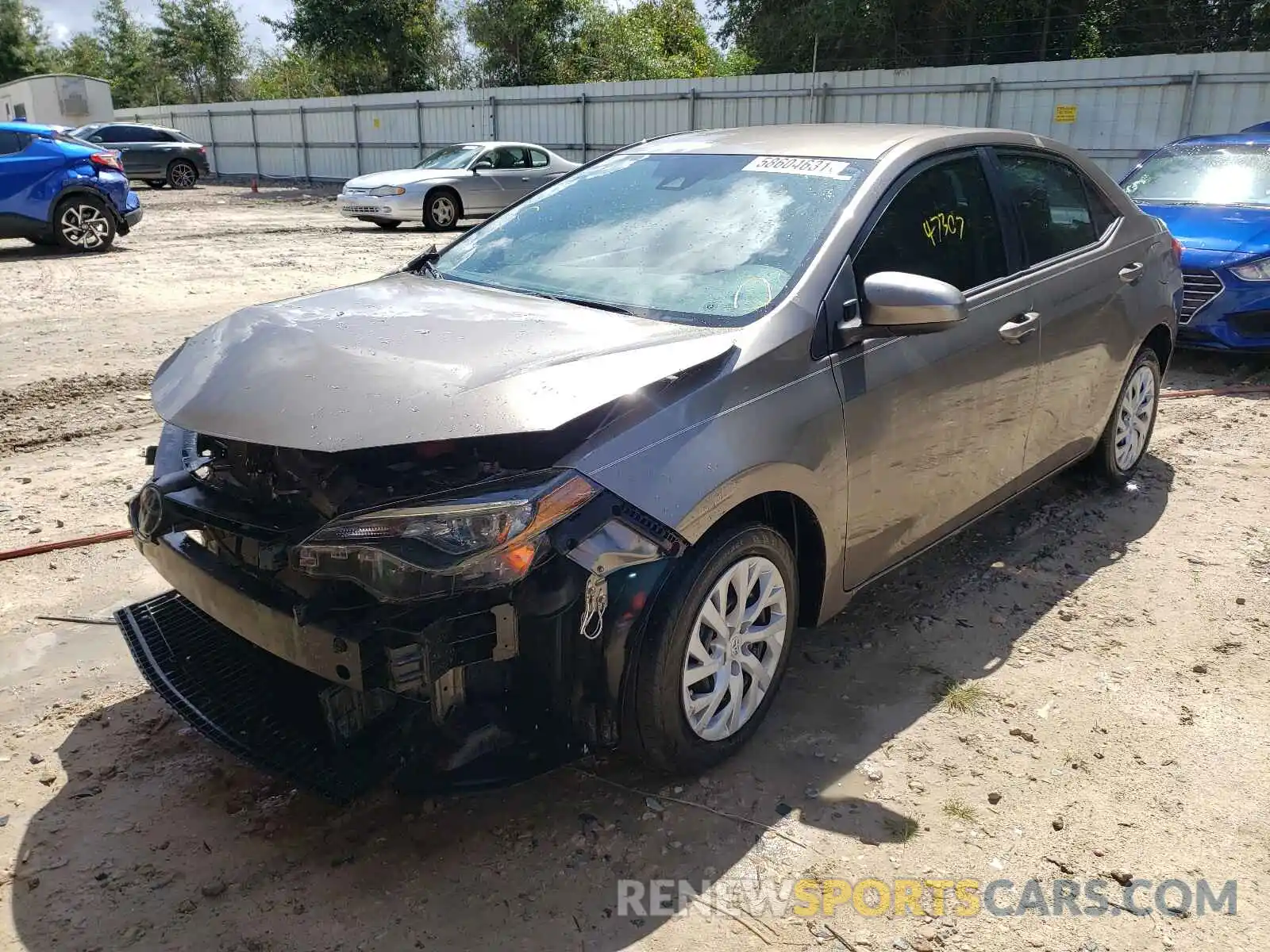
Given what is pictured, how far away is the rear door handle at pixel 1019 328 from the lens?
12.3 ft

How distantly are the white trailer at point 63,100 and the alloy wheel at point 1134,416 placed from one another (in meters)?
40.6

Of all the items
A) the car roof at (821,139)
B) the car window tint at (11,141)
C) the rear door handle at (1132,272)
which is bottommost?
the rear door handle at (1132,272)

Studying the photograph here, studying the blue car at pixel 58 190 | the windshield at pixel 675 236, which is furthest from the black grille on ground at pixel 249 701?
the blue car at pixel 58 190

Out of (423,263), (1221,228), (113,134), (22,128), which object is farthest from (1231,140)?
(113,134)

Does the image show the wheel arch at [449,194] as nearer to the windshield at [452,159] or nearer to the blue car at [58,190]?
the windshield at [452,159]

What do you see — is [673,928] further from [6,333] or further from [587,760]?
[6,333]

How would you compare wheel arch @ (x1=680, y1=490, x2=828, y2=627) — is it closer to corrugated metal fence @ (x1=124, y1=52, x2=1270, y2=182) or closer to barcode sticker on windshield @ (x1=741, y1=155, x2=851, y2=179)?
barcode sticker on windshield @ (x1=741, y1=155, x2=851, y2=179)

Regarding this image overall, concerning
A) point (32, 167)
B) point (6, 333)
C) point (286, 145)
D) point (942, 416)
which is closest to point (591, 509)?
point (942, 416)

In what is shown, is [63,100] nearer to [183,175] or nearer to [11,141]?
[183,175]

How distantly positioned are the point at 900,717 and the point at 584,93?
2227 cm

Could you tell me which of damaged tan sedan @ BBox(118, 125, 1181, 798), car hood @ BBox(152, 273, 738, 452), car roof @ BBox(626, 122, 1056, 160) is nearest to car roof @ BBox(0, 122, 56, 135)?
damaged tan sedan @ BBox(118, 125, 1181, 798)

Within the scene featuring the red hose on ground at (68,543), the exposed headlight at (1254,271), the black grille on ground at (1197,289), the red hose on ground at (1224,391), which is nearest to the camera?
the red hose on ground at (68,543)

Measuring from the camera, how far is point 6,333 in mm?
8352

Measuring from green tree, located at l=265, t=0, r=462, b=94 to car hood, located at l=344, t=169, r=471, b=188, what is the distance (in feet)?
58.4
